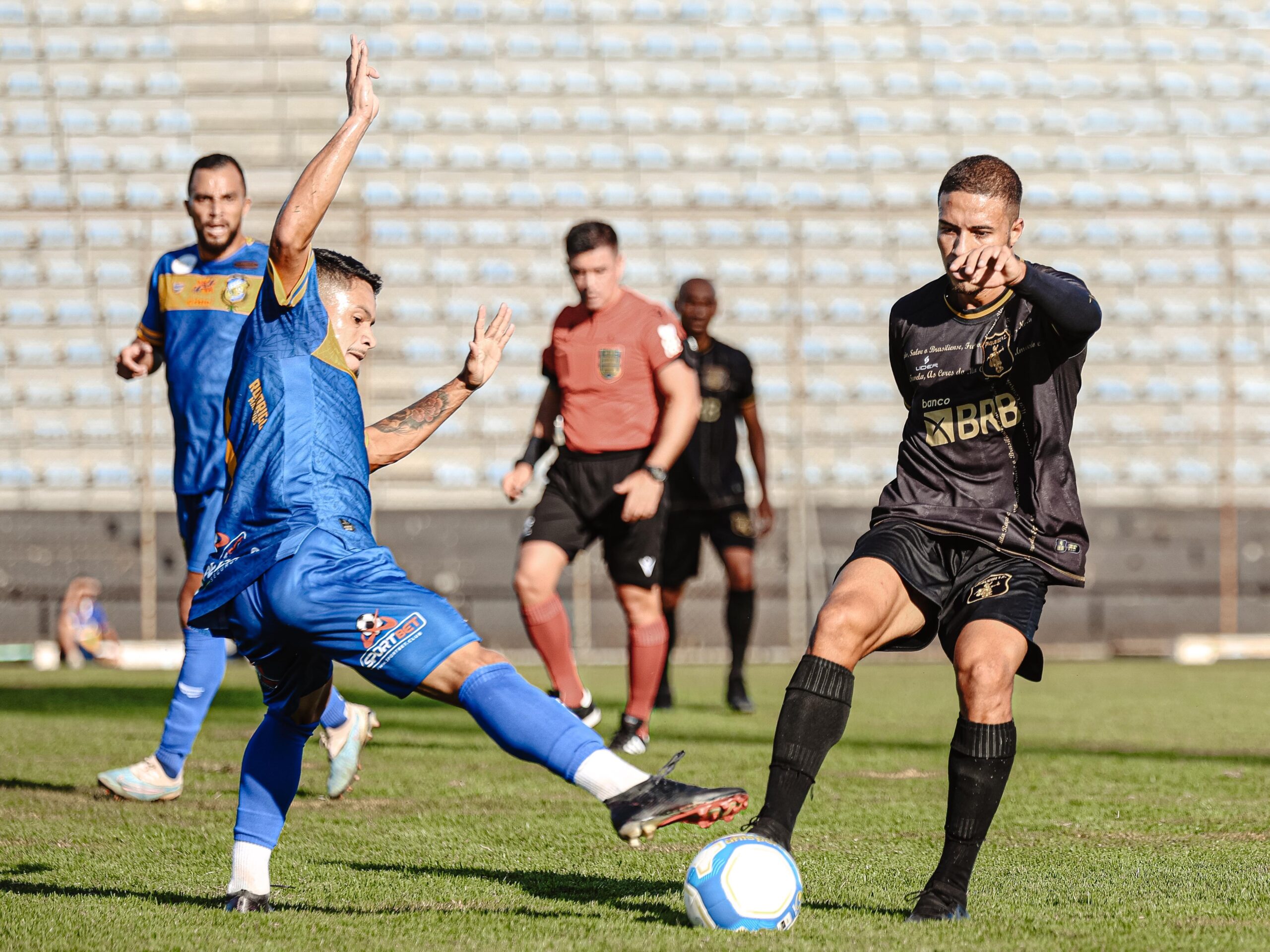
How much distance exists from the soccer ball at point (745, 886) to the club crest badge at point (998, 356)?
1257 millimetres

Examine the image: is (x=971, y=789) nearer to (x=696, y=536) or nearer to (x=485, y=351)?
(x=485, y=351)

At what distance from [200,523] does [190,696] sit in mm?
622

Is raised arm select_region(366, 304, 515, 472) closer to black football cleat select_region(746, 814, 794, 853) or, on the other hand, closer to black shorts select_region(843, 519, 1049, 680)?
A: black shorts select_region(843, 519, 1049, 680)

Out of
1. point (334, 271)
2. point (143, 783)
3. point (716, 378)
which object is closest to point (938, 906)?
point (334, 271)

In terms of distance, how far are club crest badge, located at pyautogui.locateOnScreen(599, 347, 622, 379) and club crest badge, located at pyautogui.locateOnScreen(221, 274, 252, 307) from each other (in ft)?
5.97

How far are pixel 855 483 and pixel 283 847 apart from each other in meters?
11.6

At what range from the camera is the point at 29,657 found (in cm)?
1285

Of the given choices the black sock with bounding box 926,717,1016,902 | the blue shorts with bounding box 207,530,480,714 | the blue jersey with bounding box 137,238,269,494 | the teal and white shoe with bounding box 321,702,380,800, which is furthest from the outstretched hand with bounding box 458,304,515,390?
the blue jersey with bounding box 137,238,269,494

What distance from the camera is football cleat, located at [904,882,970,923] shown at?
316cm

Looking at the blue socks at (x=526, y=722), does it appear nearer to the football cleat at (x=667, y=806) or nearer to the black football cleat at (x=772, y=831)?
the football cleat at (x=667, y=806)

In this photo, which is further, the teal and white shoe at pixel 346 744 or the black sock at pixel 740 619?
the black sock at pixel 740 619

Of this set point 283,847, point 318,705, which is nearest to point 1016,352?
point 318,705

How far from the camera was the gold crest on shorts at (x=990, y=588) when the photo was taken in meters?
3.44

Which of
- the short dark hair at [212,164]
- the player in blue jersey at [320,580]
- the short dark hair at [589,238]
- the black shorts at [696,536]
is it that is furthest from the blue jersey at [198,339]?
the black shorts at [696,536]
